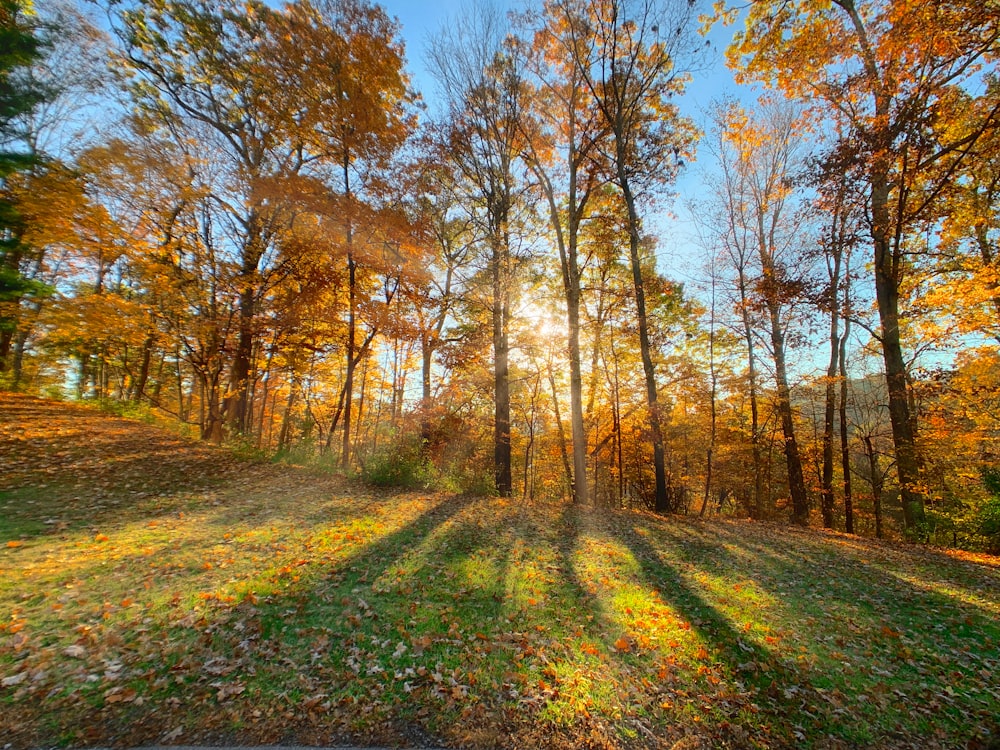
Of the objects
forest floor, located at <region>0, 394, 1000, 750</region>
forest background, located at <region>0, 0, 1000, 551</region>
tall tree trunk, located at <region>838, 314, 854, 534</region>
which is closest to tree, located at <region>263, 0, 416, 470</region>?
forest background, located at <region>0, 0, 1000, 551</region>

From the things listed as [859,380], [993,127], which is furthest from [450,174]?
[859,380]

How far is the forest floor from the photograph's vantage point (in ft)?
8.60

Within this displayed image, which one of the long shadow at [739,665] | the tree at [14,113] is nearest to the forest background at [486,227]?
the tree at [14,113]

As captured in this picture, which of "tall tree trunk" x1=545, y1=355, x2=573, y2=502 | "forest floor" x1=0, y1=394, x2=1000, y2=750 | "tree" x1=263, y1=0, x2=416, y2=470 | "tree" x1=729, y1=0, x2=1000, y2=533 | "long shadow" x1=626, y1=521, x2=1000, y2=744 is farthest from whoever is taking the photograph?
"tall tree trunk" x1=545, y1=355, x2=573, y2=502

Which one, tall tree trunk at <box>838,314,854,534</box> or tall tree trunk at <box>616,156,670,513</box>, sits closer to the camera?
tall tree trunk at <box>616,156,670,513</box>

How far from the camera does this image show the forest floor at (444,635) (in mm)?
2621

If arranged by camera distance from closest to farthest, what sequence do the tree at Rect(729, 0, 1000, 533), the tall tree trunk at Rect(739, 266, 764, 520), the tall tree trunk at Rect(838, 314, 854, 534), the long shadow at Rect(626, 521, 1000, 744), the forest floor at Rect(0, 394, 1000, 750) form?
the forest floor at Rect(0, 394, 1000, 750)
the long shadow at Rect(626, 521, 1000, 744)
the tree at Rect(729, 0, 1000, 533)
the tall tree trunk at Rect(838, 314, 854, 534)
the tall tree trunk at Rect(739, 266, 764, 520)

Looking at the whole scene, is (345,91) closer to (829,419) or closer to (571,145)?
(571,145)

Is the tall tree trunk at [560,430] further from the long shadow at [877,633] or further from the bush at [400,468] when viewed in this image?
the long shadow at [877,633]

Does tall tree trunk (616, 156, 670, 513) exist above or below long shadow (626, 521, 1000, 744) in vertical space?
above

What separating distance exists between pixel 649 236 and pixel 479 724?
12351 mm

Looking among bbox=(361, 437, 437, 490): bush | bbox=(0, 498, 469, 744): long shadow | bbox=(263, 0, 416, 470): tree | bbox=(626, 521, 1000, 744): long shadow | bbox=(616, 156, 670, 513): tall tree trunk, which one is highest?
bbox=(263, 0, 416, 470): tree

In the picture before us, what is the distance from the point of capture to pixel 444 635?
3.61m

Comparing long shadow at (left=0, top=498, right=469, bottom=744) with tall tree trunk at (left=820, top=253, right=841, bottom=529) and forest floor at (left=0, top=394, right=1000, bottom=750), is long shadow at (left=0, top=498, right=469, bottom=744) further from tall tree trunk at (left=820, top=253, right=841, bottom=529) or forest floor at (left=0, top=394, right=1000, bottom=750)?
tall tree trunk at (left=820, top=253, right=841, bottom=529)
